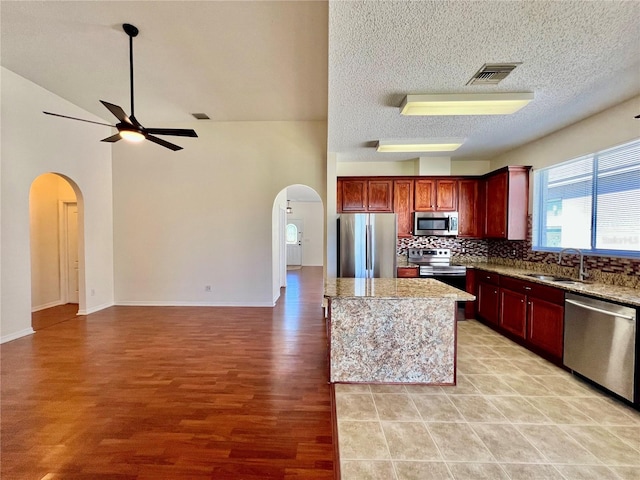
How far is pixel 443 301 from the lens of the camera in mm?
2479

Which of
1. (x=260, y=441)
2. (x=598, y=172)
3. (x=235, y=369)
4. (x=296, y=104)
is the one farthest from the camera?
(x=296, y=104)

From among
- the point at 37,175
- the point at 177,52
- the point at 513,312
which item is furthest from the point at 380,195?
the point at 37,175

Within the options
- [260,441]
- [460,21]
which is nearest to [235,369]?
[260,441]

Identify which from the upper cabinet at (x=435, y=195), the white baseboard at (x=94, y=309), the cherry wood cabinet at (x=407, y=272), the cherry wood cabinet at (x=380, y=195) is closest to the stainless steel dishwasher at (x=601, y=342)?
the cherry wood cabinet at (x=407, y=272)

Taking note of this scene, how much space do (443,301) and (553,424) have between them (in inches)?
41.8

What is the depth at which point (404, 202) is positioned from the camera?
4961 millimetres

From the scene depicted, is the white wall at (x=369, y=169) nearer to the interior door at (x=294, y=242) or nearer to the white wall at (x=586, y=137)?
the white wall at (x=586, y=137)

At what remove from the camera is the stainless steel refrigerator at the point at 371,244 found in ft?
14.7

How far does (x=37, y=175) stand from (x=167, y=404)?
4068mm

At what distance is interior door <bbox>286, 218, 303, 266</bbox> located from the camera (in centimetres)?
1151

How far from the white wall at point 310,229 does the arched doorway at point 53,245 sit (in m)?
7.27

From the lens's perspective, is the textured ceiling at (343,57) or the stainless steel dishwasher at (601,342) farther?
the stainless steel dishwasher at (601,342)

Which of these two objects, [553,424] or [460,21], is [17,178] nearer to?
[460,21]

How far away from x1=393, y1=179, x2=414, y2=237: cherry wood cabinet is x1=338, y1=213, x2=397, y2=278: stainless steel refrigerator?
20.7 inches
